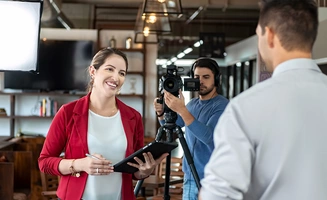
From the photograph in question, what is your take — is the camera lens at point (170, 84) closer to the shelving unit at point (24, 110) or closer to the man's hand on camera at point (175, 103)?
the man's hand on camera at point (175, 103)

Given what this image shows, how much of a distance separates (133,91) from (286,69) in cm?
789

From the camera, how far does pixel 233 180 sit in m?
1.28

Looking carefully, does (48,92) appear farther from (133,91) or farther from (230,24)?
(230,24)

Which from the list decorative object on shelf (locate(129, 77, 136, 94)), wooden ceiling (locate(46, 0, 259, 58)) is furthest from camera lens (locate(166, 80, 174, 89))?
decorative object on shelf (locate(129, 77, 136, 94))

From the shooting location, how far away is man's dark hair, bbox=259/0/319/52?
1372mm

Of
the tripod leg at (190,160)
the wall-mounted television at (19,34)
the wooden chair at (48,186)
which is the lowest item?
the wooden chair at (48,186)

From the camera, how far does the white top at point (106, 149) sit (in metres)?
2.23

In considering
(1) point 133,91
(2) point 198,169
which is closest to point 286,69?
(2) point 198,169

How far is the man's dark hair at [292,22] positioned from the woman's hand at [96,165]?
991 mm

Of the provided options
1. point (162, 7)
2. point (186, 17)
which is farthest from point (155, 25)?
point (186, 17)

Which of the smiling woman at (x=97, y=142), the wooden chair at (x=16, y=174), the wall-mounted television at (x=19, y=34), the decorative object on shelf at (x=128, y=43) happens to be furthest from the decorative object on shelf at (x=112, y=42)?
the smiling woman at (x=97, y=142)

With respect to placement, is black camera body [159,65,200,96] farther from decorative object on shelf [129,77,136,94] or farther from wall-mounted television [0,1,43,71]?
decorative object on shelf [129,77,136,94]

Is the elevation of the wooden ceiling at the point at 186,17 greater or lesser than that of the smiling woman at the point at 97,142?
greater

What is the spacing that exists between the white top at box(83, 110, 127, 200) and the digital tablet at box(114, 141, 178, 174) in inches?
3.8
